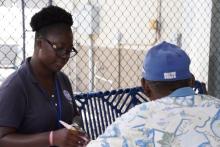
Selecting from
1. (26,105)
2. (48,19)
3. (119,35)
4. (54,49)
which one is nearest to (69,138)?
(26,105)

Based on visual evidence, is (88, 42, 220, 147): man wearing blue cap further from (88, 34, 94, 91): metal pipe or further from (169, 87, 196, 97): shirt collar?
(88, 34, 94, 91): metal pipe

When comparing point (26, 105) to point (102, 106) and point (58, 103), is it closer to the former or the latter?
point (58, 103)

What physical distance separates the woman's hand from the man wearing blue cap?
0.54 metres

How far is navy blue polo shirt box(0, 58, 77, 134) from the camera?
182 cm

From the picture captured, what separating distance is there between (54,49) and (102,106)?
1.62m

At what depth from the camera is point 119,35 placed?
5.91 meters

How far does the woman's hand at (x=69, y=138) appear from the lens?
179 cm

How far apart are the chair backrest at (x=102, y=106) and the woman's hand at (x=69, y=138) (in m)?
1.48

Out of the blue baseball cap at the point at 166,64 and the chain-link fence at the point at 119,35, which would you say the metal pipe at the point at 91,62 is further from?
the blue baseball cap at the point at 166,64

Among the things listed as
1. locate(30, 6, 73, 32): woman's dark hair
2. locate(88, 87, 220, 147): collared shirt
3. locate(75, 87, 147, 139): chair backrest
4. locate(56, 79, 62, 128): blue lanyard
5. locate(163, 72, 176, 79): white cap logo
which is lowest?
locate(75, 87, 147, 139): chair backrest

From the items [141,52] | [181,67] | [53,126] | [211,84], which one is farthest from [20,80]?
[141,52]

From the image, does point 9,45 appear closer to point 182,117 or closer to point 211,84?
point 211,84

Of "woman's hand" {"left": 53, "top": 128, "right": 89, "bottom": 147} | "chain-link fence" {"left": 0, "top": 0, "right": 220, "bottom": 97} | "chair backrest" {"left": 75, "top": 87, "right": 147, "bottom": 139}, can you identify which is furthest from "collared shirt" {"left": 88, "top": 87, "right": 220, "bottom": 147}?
"chain-link fence" {"left": 0, "top": 0, "right": 220, "bottom": 97}

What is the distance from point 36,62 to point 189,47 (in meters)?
2.85
